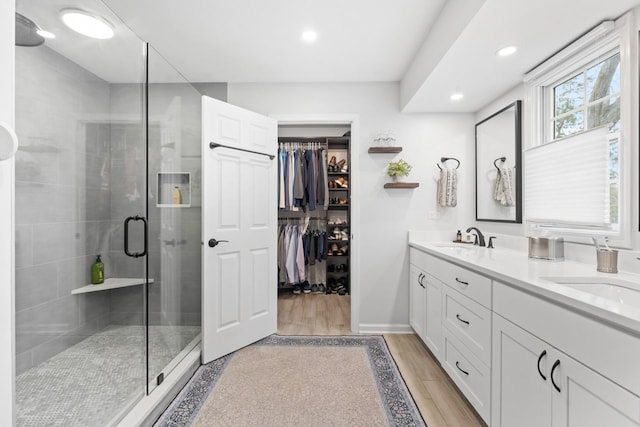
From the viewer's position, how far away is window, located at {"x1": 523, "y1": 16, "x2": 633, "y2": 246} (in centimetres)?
137

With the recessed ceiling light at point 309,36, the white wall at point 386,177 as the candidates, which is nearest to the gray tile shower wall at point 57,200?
the recessed ceiling light at point 309,36

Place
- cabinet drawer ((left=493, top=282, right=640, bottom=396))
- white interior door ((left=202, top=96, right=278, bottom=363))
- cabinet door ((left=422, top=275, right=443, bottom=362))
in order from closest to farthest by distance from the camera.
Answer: cabinet drawer ((left=493, top=282, right=640, bottom=396))
cabinet door ((left=422, top=275, right=443, bottom=362))
white interior door ((left=202, top=96, right=278, bottom=363))

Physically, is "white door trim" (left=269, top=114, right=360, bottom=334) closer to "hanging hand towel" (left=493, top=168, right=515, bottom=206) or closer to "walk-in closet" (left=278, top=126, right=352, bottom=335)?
"walk-in closet" (left=278, top=126, right=352, bottom=335)

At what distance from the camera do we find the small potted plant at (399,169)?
2566 mm

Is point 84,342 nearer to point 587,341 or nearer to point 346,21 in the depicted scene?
point 587,341

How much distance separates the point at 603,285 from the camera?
1.25 metres

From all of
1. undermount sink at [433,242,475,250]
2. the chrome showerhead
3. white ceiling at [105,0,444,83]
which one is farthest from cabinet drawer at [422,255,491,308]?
the chrome showerhead

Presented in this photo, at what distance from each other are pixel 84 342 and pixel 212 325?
89 cm

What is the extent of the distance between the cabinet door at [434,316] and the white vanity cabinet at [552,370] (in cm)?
60

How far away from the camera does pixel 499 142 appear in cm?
230

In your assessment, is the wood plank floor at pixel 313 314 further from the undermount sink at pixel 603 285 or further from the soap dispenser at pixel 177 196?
the undermount sink at pixel 603 285

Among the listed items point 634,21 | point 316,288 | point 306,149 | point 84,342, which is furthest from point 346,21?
point 316,288

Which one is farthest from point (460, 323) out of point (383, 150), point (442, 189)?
point (383, 150)

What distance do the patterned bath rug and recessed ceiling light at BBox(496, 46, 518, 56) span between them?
223cm
